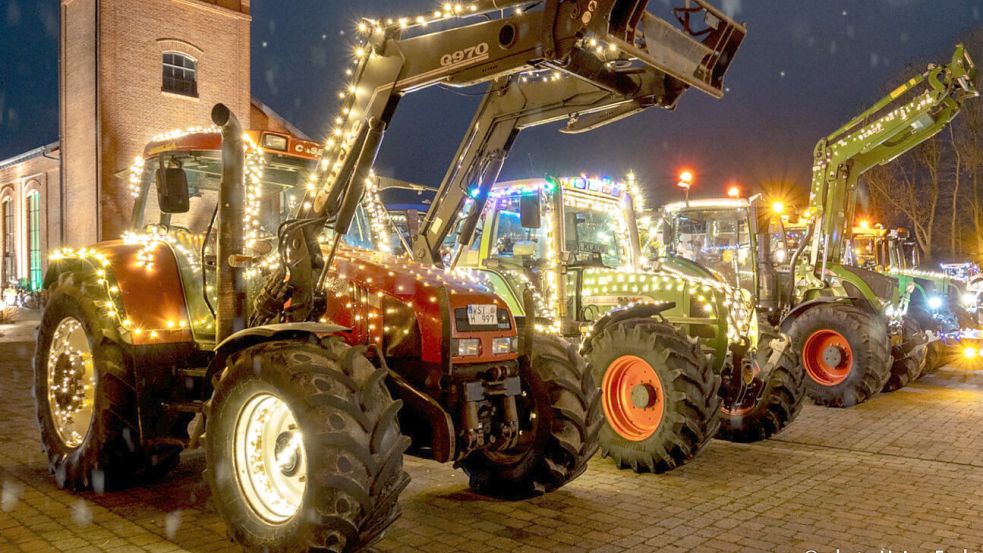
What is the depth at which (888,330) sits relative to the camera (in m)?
11.0

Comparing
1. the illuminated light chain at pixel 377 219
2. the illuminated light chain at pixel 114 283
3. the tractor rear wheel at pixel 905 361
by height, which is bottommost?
the tractor rear wheel at pixel 905 361

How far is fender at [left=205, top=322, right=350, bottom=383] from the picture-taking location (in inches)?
172

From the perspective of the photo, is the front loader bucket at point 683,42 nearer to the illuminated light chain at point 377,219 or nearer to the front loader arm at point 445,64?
the front loader arm at point 445,64

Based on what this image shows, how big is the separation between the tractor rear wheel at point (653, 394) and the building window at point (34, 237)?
2769 cm

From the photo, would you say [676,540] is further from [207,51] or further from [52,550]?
[207,51]

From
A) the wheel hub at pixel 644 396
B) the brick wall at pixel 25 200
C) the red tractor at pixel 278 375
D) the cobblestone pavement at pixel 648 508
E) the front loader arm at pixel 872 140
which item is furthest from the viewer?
the brick wall at pixel 25 200

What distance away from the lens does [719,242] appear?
1168 centimetres

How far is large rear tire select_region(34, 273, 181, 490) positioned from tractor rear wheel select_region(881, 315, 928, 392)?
10212mm

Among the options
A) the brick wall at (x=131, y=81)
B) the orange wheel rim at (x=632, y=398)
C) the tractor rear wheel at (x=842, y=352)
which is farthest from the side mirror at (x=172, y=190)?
the brick wall at (x=131, y=81)

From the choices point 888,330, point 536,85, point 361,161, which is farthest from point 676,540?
point 888,330

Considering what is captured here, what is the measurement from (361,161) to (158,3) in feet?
73.0

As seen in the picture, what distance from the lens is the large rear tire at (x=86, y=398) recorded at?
221 inches

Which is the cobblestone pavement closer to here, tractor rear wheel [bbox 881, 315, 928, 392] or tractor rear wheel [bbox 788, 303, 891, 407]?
tractor rear wheel [bbox 788, 303, 891, 407]

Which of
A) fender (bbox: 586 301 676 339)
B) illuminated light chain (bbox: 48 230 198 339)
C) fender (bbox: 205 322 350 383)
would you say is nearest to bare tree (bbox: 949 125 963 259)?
fender (bbox: 586 301 676 339)
